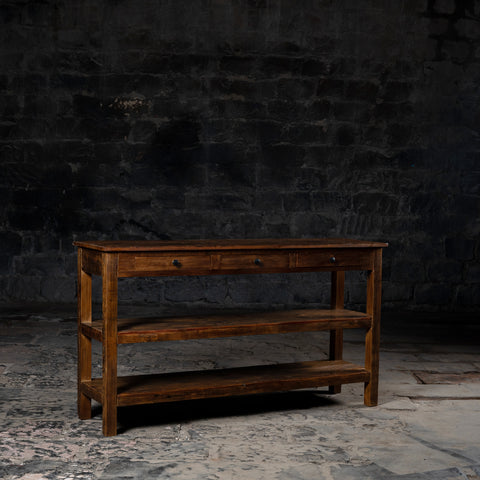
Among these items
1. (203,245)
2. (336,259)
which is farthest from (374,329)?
(203,245)

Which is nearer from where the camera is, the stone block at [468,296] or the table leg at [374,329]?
the table leg at [374,329]

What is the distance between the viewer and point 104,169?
23.3 ft

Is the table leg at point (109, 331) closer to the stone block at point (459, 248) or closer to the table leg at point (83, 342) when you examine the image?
the table leg at point (83, 342)

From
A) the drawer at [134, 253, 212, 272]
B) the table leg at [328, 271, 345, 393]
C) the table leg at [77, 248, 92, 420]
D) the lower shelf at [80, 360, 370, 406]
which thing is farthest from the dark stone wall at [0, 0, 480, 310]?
the drawer at [134, 253, 212, 272]

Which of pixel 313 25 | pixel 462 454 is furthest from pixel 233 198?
pixel 462 454

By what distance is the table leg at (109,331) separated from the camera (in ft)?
10.3

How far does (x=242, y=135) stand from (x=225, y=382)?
13.4 feet

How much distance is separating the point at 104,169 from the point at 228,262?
4.00 metres

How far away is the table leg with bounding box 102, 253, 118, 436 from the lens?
124 inches

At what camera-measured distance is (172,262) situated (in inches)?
128

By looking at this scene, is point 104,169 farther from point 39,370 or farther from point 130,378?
point 130,378

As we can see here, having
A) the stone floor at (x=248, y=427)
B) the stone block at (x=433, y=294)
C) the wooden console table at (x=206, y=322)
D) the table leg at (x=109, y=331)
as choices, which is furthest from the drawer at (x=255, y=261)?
the stone block at (x=433, y=294)

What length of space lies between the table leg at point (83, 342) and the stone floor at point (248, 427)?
0.08 metres

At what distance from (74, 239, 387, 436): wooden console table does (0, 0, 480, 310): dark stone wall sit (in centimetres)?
345
